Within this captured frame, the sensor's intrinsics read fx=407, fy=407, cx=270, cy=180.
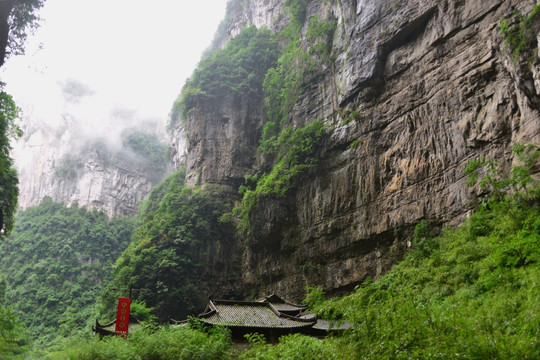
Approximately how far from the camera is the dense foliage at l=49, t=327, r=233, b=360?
39.7ft

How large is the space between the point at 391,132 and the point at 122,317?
48.7ft

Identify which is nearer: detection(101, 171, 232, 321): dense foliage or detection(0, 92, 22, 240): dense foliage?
detection(0, 92, 22, 240): dense foliage

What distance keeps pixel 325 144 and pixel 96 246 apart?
106 feet

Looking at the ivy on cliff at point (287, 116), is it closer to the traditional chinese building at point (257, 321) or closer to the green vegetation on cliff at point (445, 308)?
the green vegetation on cliff at point (445, 308)

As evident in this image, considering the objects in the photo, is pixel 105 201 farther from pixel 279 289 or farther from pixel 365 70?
pixel 365 70

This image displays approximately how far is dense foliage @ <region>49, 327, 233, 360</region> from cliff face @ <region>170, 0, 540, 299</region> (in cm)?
902

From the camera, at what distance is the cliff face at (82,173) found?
54.9 metres

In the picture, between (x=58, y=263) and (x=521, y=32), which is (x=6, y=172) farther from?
(x=58, y=263)

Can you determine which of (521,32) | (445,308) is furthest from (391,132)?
(445,308)

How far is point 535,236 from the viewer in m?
11.3

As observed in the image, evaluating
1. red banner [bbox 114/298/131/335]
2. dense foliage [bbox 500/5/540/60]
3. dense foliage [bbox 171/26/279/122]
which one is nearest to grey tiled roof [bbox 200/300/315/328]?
red banner [bbox 114/298/131/335]

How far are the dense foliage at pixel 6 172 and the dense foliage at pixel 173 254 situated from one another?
317 inches

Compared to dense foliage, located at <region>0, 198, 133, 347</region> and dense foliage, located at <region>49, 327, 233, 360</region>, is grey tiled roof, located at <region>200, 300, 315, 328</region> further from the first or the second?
dense foliage, located at <region>0, 198, 133, 347</region>

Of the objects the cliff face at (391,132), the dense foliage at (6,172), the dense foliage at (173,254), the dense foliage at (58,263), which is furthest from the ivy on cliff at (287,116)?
the dense foliage at (58,263)
